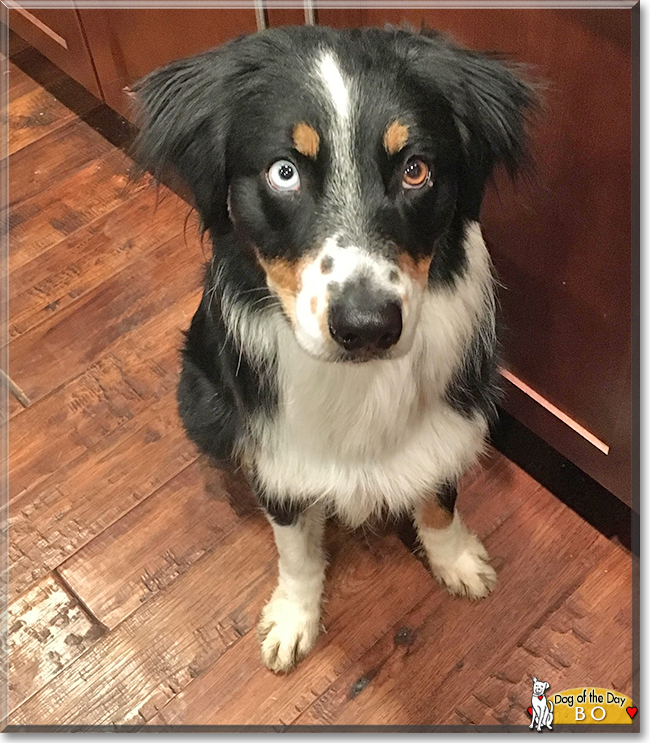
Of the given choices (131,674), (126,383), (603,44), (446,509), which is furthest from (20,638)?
(603,44)

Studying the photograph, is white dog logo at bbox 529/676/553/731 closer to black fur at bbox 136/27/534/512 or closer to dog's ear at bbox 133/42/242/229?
black fur at bbox 136/27/534/512

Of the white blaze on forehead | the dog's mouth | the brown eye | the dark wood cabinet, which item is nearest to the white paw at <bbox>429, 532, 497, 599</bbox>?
the dark wood cabinet

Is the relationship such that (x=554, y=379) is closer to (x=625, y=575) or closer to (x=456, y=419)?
(x=456, y=419)

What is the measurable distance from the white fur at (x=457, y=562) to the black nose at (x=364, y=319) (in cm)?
72

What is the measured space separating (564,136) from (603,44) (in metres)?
0.17

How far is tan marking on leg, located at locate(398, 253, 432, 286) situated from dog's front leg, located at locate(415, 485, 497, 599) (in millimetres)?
615

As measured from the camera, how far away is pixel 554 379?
1.56m

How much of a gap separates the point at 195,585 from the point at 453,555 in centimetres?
54

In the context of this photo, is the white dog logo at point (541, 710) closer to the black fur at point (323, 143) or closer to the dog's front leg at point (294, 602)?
the dog's front leg at point (294, 602)

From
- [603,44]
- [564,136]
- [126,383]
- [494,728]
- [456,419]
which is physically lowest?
[494,728]

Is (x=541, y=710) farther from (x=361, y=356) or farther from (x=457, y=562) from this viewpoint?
(x=361, y=356)

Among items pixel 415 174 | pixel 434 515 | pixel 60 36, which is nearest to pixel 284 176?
pixel 415 174

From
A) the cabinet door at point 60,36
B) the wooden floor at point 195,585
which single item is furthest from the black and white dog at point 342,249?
the cabinet door at point 60,36

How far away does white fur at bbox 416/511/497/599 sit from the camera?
161cm
